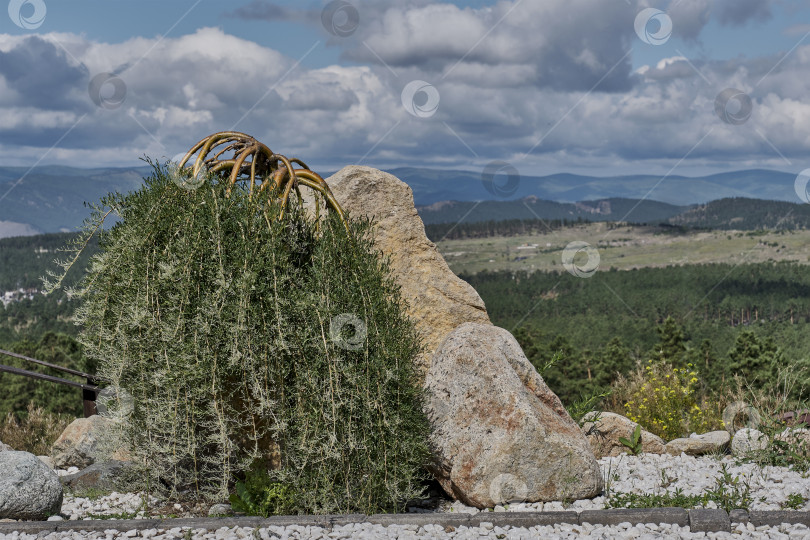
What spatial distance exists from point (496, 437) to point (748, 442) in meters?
3.53

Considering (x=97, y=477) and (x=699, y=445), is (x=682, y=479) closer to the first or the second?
(x=699, y=445)

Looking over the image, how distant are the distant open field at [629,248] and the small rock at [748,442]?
122741 mm

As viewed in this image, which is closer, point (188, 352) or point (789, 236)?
point (188, 352)

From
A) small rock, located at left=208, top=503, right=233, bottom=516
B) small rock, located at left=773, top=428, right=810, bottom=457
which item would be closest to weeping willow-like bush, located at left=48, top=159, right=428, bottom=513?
small rock, located at left=208, top=503, right=233, bottom=516

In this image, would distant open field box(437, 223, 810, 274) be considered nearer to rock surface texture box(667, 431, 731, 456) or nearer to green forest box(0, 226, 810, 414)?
green forest box(0, 226, 810, 414)

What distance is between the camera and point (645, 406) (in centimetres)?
959

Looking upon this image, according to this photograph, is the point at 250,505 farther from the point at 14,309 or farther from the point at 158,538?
the point at 14,309

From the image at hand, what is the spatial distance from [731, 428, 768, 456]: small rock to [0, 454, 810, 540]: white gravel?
160mm

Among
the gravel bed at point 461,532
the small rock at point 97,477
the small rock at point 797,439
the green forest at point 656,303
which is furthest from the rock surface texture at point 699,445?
the green forest at point 656,303

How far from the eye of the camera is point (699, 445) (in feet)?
26.3

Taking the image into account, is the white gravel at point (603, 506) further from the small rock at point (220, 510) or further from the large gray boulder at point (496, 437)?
the small rock at point (220, 510)

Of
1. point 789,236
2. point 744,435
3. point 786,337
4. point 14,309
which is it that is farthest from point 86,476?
point 789,236

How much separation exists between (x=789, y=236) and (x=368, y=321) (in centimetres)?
18160

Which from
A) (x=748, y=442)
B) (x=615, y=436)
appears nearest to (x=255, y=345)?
(x=615, y=436)
